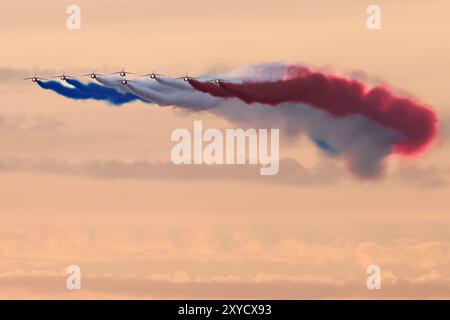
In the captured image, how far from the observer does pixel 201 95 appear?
13638 centimetres

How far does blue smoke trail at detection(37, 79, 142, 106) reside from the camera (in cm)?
13875

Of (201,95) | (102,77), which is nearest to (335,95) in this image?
(201,95)

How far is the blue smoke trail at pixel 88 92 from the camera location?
455 feet

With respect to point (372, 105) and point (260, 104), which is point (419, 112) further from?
point (260, 104)

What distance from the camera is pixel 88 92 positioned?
13975 centimetres

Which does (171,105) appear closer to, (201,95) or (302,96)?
(201,95)

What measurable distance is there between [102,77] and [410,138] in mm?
35668

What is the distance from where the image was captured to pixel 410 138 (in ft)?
465
